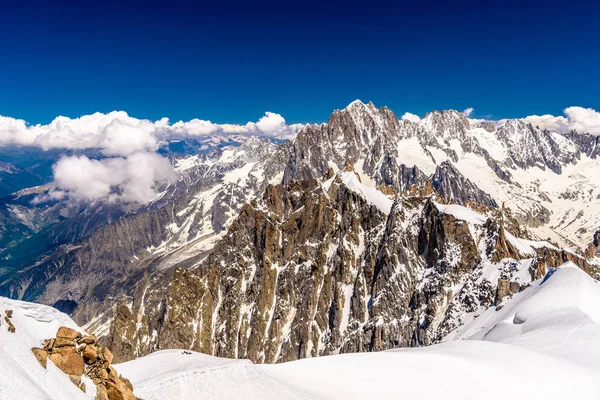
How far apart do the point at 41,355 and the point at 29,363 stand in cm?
162

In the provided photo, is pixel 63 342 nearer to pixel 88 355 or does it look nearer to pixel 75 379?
pixel 88 355

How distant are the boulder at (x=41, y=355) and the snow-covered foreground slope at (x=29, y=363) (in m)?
0.35

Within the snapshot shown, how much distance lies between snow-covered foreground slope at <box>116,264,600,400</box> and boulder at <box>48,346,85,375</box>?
10.6 metres

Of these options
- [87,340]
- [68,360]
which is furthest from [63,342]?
[87,340]

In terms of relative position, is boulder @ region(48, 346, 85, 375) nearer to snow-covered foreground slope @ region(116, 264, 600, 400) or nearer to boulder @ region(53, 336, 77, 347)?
boulder @ region(53, 336, 77, 347)

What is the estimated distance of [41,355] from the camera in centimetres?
2347

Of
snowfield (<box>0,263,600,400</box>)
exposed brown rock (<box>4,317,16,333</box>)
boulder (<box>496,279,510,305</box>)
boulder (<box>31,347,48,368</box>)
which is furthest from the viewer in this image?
boulder (<box>496,279,510,305</box>)

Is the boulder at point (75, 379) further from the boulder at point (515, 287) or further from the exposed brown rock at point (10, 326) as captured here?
the boulder at point (515, 287)

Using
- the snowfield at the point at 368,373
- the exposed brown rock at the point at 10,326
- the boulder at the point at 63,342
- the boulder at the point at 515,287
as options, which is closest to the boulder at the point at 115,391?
the snowfield at the point at 368,373

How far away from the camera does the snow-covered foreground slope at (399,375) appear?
37781 millimetres

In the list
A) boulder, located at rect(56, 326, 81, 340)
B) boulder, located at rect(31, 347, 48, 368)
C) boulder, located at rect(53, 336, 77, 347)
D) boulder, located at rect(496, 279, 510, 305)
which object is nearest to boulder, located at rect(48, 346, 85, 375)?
boulder, located at rect(53, 336, 77, 347)

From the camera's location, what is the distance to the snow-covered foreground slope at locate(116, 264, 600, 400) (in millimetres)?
37781

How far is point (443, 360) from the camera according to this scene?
4722cm

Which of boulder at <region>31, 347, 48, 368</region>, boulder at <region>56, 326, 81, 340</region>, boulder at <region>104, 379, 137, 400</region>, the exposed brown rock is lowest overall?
boulder at <region>104, 379, 137, 400</region>
